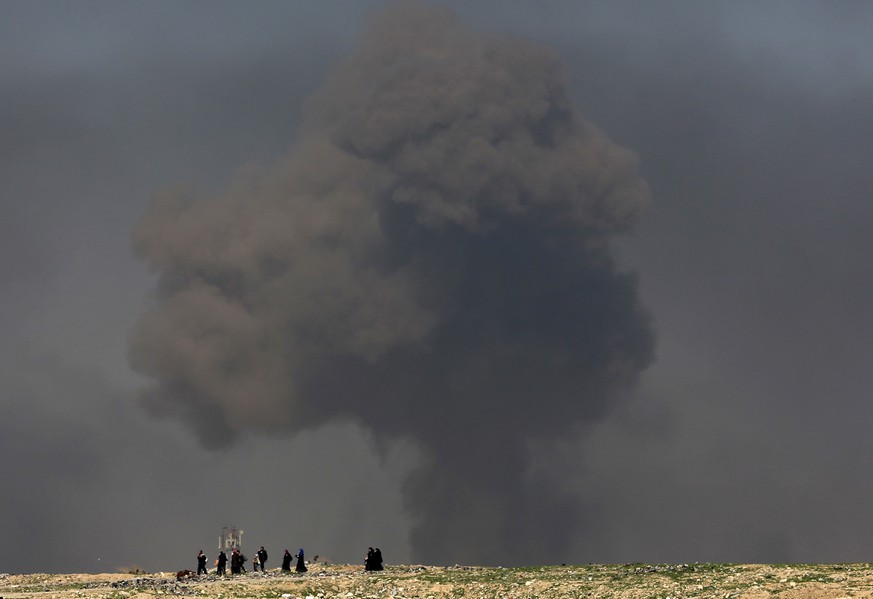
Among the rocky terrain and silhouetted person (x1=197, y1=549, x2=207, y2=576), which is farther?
silhouetted person (x1=197, y1=549, x2=207, y2=576)

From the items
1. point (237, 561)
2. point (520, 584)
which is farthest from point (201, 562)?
point (520, 584)

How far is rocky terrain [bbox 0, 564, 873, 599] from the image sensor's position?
53.3 m

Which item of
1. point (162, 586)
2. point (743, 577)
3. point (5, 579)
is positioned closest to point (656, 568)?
point (743, 577)

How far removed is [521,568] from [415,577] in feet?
24.1

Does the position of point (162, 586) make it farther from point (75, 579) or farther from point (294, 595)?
point (75, 579)

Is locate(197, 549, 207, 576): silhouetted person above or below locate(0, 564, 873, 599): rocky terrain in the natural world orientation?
above

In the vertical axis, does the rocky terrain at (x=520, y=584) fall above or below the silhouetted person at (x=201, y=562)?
below

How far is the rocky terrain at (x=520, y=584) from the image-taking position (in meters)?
53.3

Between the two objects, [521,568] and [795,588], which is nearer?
[795,588]

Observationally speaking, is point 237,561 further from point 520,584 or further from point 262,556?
point 520,584

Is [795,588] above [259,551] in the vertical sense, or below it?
below

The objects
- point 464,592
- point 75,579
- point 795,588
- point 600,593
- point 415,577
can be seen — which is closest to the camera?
point 795,588

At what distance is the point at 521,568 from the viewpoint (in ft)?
233

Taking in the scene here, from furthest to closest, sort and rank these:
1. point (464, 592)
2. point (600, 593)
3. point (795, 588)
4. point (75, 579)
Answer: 1. point (75, 579)
2. point (464, 592)
3. point (600, 593)
4. point (795, 588)
